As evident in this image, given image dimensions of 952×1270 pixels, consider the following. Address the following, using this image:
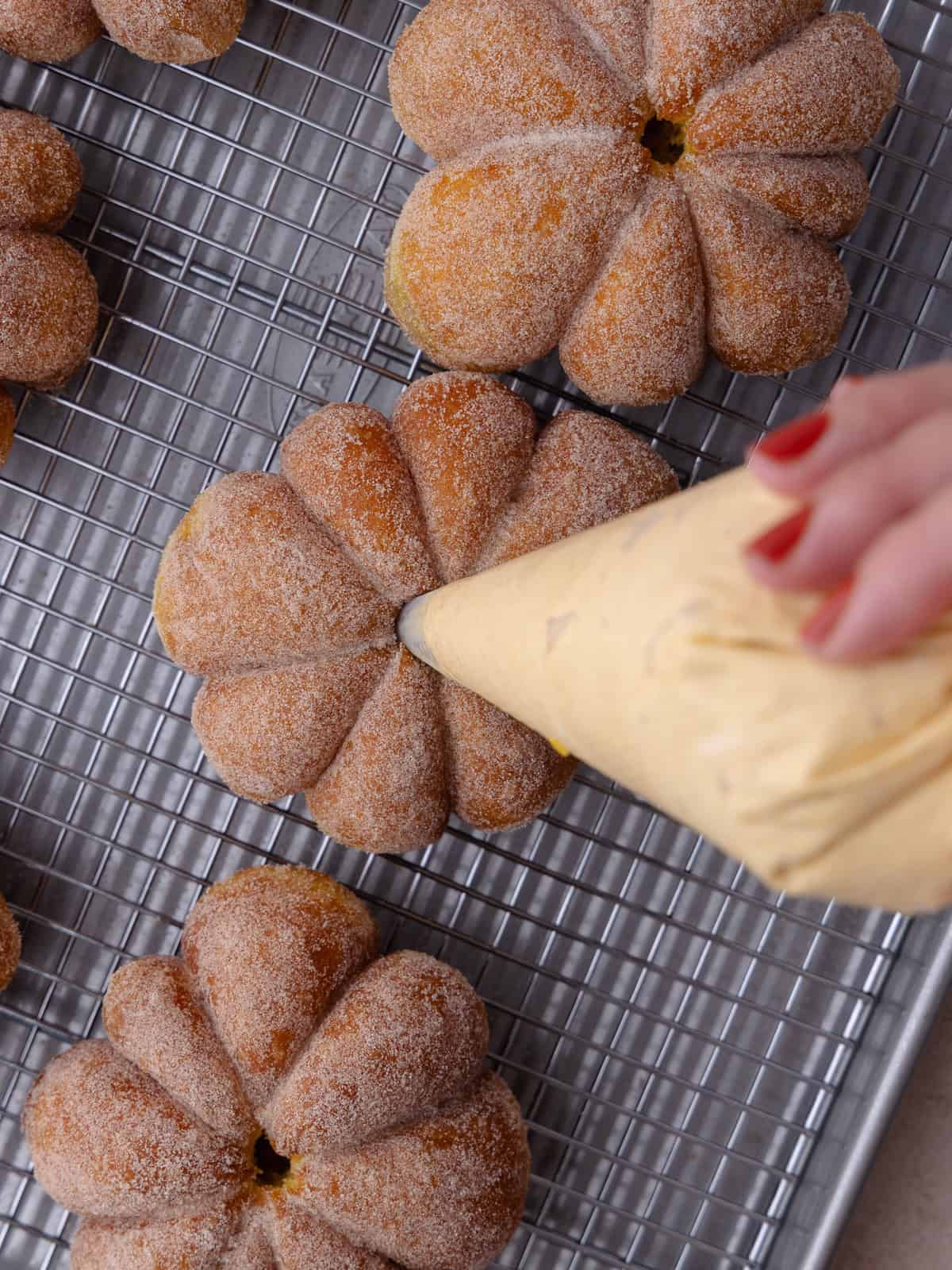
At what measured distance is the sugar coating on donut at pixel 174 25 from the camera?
4.27 ft

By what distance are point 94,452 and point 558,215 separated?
723 mm

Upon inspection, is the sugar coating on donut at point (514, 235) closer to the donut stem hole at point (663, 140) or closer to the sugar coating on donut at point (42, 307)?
the donut stem hole at point (663, 140)

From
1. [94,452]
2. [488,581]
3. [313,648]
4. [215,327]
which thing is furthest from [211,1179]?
[215,327]

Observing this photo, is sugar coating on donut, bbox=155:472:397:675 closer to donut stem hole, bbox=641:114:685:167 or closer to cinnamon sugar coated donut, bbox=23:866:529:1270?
cinnamon sugar coated donut, bbox=23:866:529:1270

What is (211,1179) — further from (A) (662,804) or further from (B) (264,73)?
(B) (264,73)

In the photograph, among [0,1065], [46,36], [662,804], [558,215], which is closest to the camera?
[662,804]

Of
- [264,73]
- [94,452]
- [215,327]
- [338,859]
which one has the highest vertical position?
[264,73]

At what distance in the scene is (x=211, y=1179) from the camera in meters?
1.24

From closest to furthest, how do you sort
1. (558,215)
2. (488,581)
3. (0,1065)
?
1. (488,581)
2. (558,215)
3. (0,1065)

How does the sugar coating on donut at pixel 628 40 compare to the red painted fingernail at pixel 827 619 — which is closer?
the red painted fingernail at pixel 827 619

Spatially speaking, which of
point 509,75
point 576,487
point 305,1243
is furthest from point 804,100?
point 305,1243

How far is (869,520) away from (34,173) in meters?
1.16

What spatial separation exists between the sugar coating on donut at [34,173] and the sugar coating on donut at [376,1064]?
3.22 feet

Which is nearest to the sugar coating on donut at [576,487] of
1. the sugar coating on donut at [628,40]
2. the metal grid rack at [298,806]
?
the metal grid rack at [298,806]
